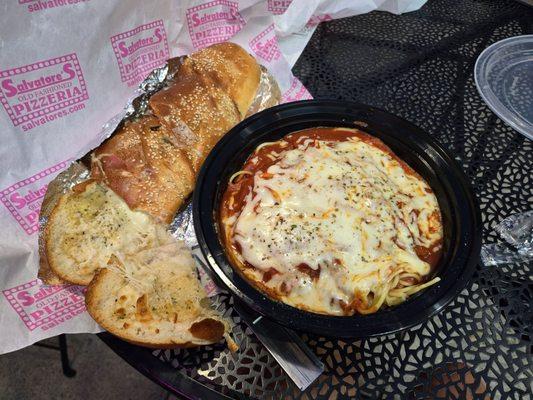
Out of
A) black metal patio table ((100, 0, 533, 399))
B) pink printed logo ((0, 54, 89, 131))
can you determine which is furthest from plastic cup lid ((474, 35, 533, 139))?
pink printed logo ((0, 54, 89, 131))

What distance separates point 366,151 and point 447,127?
712mm

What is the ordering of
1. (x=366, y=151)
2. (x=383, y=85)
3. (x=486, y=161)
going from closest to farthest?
(x=366, y=151) < (x=486, y=161) < (x=383, y=85)

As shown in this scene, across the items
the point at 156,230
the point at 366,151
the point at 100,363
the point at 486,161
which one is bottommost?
the point at 100,363

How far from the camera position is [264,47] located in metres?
2.38

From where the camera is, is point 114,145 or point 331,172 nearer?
point 331,172

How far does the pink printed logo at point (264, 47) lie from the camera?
238cm

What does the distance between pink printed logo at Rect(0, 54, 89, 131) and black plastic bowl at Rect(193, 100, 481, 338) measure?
0.69m

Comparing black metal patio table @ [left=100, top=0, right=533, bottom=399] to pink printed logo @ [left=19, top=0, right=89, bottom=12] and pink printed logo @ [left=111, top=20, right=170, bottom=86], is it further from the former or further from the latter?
pink printed logo @ [left=19, top=0, right=89, bottom=12]

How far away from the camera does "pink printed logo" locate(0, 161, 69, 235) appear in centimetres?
174

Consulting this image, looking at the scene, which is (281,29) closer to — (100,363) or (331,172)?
(331,172)

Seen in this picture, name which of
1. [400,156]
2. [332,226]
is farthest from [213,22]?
[332,226]

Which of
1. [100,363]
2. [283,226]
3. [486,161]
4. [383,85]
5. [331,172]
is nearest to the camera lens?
[283,226]

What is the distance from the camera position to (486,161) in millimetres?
2164

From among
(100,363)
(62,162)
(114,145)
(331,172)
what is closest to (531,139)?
(331,172)
